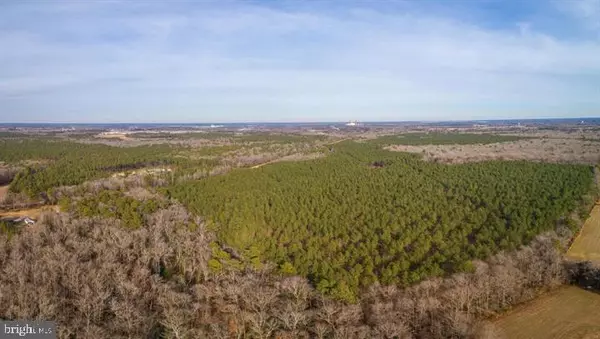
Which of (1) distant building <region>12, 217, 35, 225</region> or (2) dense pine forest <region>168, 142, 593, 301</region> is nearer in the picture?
(2) dense pine forest <region>168, 142, 593, 301</region>

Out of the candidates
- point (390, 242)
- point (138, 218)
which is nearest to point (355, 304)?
point (390, 242)

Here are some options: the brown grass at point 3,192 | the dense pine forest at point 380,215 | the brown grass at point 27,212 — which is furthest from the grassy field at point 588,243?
the brown grass at point 3,192
